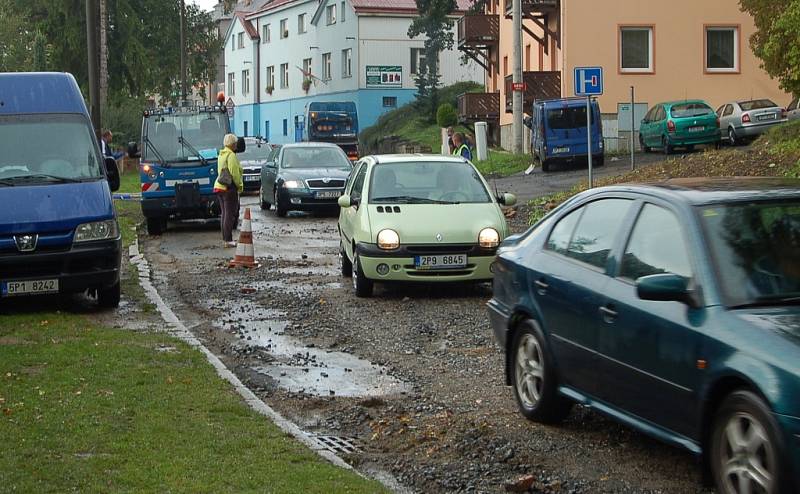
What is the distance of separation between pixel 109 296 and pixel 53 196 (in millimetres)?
Result: 1250

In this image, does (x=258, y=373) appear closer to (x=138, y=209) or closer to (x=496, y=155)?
(x=138, y=209)

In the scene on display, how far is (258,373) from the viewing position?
9.95 metres

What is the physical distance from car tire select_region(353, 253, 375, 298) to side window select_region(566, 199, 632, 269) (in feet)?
21.7

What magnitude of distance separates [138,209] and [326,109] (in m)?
27.7

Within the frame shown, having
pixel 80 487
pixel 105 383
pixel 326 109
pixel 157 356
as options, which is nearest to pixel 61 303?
pixel 157 356

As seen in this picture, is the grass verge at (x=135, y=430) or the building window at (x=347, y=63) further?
the building window at (x=347, y=63)

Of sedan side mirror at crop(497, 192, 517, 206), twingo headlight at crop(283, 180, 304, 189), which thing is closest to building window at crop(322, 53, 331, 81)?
twingo headlight at crop(283, 180, 304, 189)

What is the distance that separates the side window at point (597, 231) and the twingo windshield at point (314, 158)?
2133cm

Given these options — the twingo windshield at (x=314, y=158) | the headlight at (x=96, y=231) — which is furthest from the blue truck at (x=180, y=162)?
the headlight at (x=96, y=231)

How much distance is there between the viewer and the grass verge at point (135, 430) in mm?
6090

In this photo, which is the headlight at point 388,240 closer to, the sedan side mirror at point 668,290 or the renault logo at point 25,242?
the renault logo at point 25,242

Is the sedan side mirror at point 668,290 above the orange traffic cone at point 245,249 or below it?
above

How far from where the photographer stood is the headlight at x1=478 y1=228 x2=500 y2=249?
13.7 meters

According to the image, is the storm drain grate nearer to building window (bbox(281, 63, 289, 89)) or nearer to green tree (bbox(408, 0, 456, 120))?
green tree (bbox(408, 0, 456, 120))
